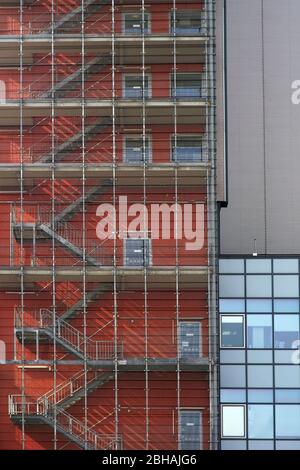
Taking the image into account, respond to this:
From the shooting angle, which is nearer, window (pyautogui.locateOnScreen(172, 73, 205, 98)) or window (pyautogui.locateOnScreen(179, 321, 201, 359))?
window (pyautogui.locateOnScreen(179, 321, 201, 359))

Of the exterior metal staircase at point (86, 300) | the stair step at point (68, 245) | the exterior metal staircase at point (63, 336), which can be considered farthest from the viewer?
the exterior metal staircase at point (86, 300)

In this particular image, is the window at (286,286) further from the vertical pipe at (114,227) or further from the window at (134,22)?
the window at (134,22)

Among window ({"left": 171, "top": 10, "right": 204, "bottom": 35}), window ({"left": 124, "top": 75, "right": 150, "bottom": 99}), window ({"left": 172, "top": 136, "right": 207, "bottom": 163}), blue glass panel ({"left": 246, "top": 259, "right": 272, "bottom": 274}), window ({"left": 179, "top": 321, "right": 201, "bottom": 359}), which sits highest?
window ({"left": 171, "top": 10, "right": 204, "bottom": 35})

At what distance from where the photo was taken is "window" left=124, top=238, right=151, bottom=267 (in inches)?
1336

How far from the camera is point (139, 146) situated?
34562mm

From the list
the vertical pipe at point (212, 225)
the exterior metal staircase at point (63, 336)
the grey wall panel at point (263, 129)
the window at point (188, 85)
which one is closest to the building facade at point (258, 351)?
the vertical pipe at point (212, 225)

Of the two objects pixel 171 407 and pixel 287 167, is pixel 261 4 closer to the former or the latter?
pixel 287 167

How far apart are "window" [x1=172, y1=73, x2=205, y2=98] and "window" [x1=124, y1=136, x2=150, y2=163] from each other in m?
1.73

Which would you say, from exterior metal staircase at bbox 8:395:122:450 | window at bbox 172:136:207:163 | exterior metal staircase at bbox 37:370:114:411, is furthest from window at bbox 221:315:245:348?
window at bbox 172:136:207:163

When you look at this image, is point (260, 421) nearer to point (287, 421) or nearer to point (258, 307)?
point (287, 421)

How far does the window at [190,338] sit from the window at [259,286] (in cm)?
183

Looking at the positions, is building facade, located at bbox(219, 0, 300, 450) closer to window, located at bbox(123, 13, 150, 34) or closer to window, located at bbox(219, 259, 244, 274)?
window, located at bbox(219, 259, 244, 274)

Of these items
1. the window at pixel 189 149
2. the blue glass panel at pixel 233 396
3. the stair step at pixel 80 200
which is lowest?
the blue glass panel at pixel 233 396

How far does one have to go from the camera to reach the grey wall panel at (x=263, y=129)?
119ft
